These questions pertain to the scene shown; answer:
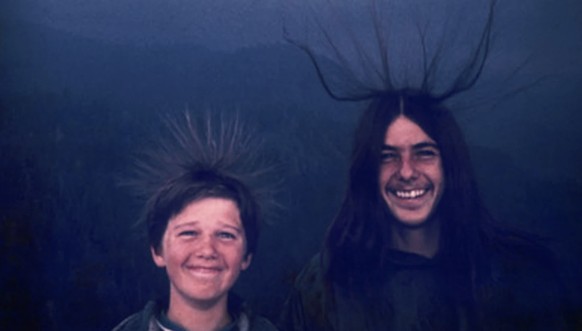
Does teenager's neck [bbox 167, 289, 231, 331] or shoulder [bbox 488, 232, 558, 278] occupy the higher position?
shoulder [bbox 488, 232, 558, 278]

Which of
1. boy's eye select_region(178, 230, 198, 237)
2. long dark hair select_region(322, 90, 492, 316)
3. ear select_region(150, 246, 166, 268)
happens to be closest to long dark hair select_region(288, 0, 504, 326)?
long dark hair select_region(322, 90, 492, 316)

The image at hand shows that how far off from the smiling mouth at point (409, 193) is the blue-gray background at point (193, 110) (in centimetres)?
42

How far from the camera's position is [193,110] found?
547cm

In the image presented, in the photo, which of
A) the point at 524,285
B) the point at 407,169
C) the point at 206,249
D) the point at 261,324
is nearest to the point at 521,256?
the point at 524,285

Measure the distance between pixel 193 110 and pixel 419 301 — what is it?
7.08ft

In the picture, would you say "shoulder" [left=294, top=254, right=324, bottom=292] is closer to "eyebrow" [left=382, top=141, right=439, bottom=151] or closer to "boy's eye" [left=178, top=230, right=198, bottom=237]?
"boy's eye" [left=178, top=230, right=198, bottom=237]

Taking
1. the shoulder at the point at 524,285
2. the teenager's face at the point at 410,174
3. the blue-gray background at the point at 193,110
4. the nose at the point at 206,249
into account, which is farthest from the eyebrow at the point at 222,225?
the shoulder at the point at 524,285

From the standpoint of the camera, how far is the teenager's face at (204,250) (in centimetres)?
521

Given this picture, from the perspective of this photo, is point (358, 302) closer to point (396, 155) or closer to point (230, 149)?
point (396, 155)

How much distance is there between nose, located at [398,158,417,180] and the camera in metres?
5.47

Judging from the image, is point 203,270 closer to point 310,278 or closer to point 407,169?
point 310,278

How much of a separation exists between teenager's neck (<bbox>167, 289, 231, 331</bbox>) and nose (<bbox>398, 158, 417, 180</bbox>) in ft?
5.36

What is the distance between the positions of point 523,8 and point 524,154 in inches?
43.8

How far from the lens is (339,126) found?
18.1 ft
